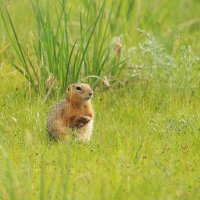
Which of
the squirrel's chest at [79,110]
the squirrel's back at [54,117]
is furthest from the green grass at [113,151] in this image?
the squirrel's chest at [79,110]

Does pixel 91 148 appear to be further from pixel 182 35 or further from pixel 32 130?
pixel 182 35

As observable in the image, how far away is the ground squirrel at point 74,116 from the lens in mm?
6848

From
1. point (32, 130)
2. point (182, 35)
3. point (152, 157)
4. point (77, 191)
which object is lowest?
point (182, 35)

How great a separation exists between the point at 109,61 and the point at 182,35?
1.85 meters

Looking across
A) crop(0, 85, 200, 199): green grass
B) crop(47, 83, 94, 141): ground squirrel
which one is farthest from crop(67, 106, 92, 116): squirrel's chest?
crop(0, 85, 200, 199): green grass

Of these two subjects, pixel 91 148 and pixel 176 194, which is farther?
pixel 91 148

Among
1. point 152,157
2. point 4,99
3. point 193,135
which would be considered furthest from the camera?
point 4,99

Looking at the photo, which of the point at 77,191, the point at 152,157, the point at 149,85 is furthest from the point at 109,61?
the point at 77,191

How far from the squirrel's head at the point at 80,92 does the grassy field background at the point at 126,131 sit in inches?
15.4

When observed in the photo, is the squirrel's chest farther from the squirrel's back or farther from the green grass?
the green grass

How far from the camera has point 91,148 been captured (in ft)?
21.6

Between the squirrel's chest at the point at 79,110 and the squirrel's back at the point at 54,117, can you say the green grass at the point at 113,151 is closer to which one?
the squirrel's back at the point at 54,117

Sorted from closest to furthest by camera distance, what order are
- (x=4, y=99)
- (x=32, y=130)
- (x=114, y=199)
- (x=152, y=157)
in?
(x=114, y=199)
(x=152, y=157)
(x=32, y=130)
(x=4, y=99)

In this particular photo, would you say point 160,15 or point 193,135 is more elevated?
point 193,135
